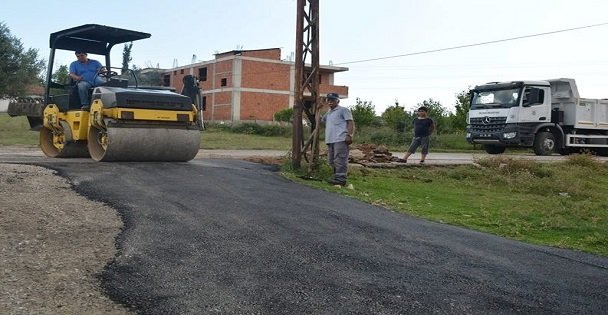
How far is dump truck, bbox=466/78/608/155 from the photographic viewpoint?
22234 mm

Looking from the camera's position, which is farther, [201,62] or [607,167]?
[201,62]

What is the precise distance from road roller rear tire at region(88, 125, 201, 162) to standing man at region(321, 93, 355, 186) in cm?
238

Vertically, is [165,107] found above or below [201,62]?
below

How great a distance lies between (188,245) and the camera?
5426 mm

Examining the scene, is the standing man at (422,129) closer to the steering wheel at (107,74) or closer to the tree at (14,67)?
the steering wheel at (107,74)

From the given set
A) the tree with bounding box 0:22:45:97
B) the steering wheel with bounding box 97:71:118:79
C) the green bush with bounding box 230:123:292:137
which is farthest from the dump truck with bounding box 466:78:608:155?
the tree with bounding box 0:22:45:97

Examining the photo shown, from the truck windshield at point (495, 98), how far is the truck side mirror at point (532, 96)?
1.02ft

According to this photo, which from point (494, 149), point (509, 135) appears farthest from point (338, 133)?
point (494, 149)

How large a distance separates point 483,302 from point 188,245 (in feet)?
8.12

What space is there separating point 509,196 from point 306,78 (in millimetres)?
4791

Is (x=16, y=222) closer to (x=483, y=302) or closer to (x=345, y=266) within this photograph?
(x=345, y=266)

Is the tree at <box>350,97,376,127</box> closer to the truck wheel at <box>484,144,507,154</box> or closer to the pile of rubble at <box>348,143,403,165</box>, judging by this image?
the truck wheel at <box>484,144,507,154</box>

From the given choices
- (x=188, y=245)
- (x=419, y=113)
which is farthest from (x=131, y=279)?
(x=419, y=113)

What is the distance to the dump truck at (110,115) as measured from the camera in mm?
10352
